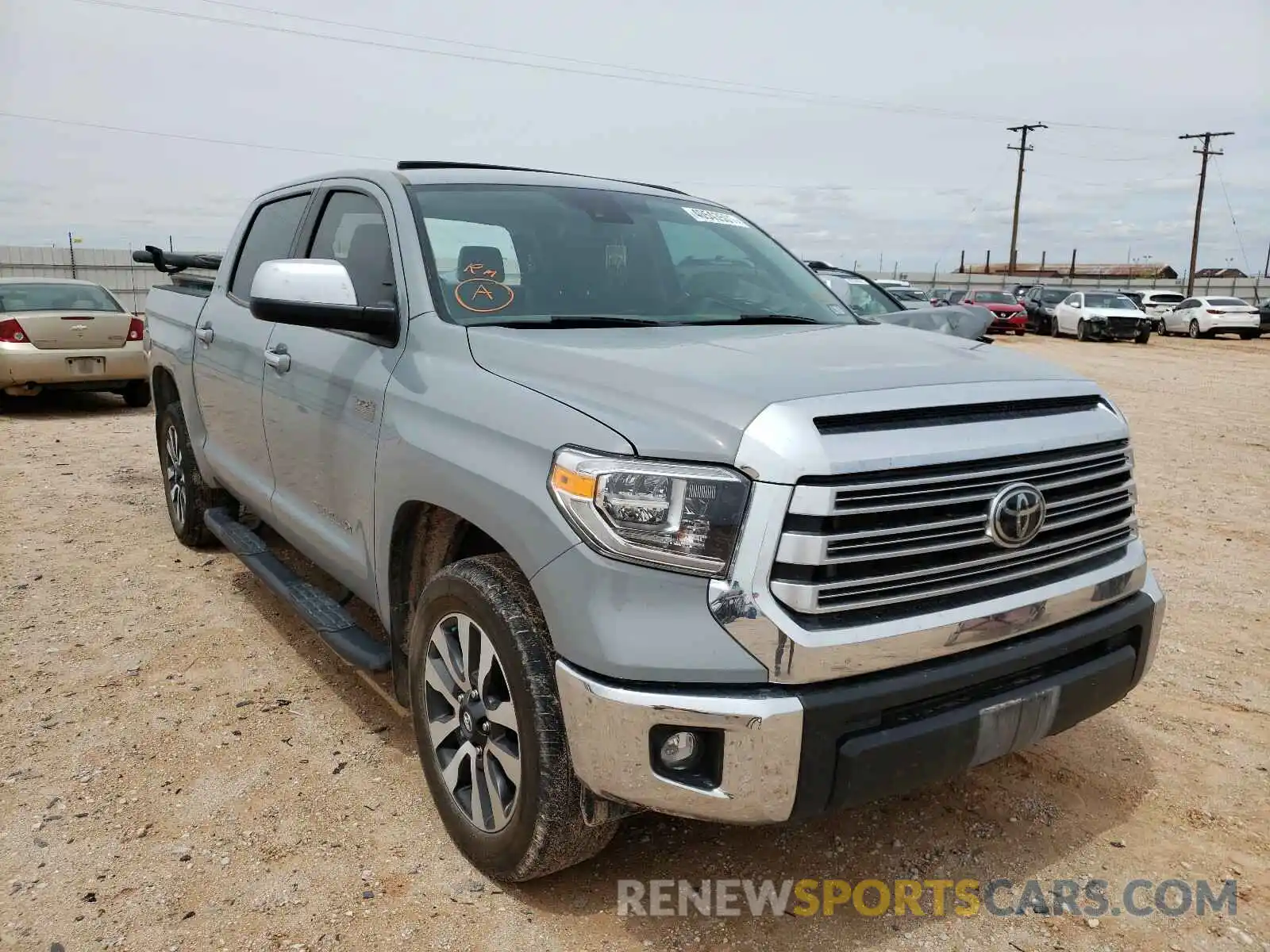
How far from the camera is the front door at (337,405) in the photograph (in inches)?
119

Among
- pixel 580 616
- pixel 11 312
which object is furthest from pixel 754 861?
pixel 11 312

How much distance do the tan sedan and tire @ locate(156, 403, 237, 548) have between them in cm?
510

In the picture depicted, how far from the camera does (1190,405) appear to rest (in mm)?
12875

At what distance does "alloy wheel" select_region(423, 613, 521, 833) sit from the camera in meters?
2.42

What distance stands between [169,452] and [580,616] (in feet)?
14.1

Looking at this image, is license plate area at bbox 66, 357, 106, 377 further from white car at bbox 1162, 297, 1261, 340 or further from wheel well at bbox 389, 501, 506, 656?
white car at bbox 1162, 297, 1261, 340

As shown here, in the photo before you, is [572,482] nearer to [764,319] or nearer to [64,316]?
[764,319]

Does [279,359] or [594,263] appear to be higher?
[594,263]

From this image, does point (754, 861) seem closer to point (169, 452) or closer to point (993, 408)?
point (993, 408)

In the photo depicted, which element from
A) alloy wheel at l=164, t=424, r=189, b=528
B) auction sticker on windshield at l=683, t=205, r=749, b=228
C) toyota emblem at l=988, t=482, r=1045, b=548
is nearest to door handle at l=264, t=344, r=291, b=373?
auction sticker on windshield at l=683, t=205, r=749, b=228

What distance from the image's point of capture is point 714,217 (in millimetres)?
3943

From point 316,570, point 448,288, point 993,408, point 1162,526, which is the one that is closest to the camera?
point 993,408

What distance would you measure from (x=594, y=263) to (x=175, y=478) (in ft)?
11.1

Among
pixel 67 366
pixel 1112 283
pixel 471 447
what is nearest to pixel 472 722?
pixel 471 447
